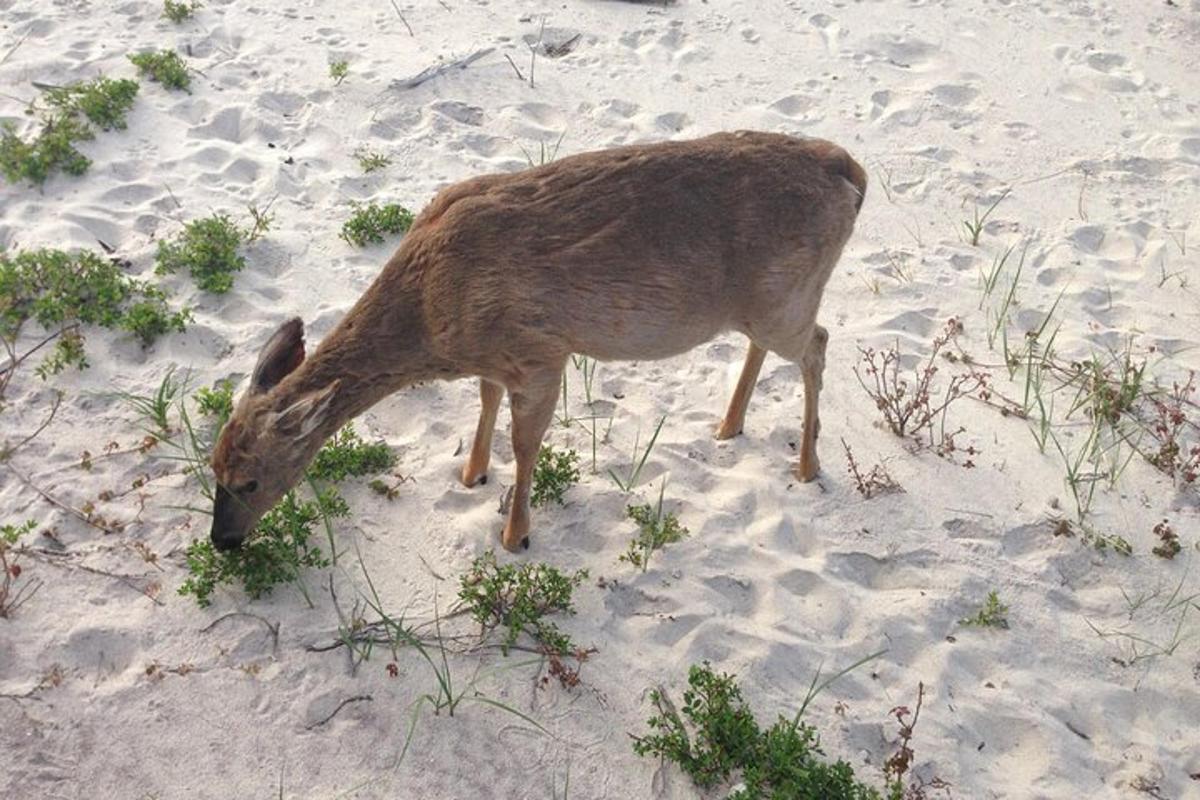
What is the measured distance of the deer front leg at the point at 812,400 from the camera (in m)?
5.77

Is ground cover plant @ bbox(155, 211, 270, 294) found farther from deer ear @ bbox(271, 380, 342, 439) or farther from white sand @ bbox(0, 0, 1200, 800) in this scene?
deer ear @ bbox(271, 380, 342, 439)

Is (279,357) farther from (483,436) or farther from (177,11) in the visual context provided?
(177,11)

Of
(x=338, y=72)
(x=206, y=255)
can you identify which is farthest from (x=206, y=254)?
(x=338, y=72)

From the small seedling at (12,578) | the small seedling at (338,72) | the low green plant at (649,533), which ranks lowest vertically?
the low green plant at (649,533)

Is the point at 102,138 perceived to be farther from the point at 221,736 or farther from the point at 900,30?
the point at 900,30

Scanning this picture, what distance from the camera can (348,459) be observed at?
5551 millimetres

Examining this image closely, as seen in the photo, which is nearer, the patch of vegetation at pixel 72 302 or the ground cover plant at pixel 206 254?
the patch of vegetation at pixel 72 302

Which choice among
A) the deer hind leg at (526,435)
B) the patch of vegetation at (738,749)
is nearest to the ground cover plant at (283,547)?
the deer hind leg at (526,435)

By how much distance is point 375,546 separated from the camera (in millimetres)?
5262

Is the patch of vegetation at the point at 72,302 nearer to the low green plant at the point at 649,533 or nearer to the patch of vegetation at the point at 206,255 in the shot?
the patch of vegetation at the point at 206,255

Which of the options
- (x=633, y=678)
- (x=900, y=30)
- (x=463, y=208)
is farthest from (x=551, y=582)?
(x=900, y=30)

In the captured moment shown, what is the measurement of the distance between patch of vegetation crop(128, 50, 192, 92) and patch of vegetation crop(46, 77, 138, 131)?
314mm

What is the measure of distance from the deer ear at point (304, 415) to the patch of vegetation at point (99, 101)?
4195mm

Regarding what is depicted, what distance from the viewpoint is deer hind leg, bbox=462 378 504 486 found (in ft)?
18.1
